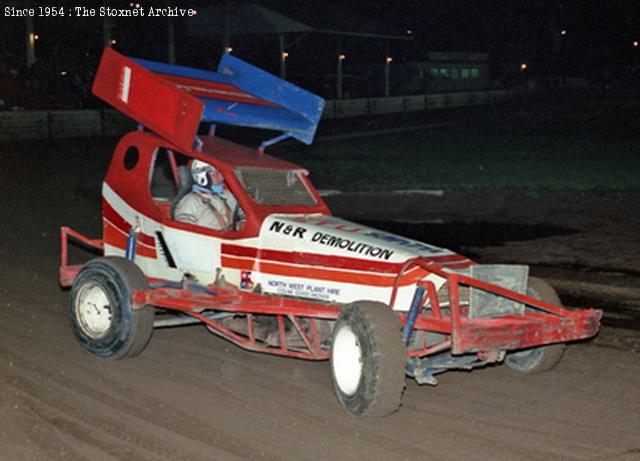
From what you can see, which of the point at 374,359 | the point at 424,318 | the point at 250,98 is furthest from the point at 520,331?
the point at 250,98

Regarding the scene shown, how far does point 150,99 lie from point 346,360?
111 inches

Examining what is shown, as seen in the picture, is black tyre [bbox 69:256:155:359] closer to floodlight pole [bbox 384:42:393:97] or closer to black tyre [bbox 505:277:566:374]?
black tyre [bbox 505:277:566:374]

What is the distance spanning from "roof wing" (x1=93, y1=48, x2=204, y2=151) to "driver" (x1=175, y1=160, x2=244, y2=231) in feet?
1.33

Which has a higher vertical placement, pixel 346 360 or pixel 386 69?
pixel 386 69

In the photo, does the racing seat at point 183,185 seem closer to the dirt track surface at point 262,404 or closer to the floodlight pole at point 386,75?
the dirt track surface at point 262,404

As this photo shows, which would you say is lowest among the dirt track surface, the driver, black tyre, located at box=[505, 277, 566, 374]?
the dirt track surface

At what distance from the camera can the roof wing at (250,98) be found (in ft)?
27.2

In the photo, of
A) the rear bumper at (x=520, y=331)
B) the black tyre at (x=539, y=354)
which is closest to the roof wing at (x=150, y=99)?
the rear bumper at (x=520, y=331)

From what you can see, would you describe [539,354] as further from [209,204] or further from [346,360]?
[209,204]

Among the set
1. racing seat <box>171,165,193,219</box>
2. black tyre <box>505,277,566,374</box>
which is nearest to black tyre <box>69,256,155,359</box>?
racing seat <box>171,165,193,219</box>

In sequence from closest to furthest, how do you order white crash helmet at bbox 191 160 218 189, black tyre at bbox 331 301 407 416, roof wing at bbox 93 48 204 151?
1. black tyre at bbox 331 301 407 416
2. roof wing at bbox 93 48 204 151
3. white crash helmet at bbox 191 160 218 189

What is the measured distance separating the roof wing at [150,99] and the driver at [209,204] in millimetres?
407

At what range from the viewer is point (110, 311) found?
7.89 meters

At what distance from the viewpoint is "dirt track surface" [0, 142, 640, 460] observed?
19.4 ft
